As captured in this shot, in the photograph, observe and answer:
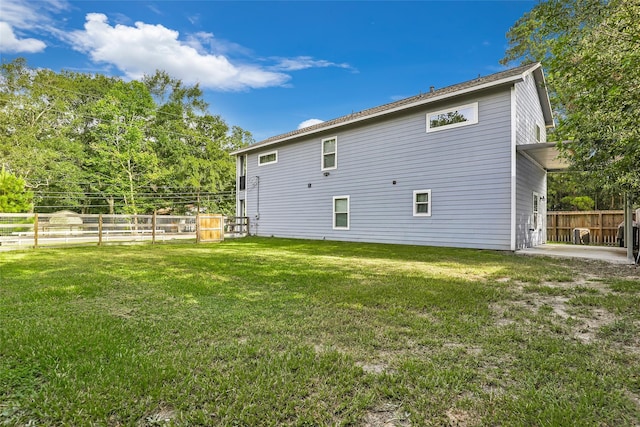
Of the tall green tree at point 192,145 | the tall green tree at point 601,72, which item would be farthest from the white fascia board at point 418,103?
the tall green tree at point 192,145

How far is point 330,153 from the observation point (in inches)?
498

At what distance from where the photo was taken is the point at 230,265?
626 centimetres

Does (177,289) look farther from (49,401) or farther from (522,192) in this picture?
(522,192)

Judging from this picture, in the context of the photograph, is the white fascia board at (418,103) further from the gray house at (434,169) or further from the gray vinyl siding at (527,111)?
the gray vinyl siding at (527,111)

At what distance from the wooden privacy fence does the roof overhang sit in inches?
93.0

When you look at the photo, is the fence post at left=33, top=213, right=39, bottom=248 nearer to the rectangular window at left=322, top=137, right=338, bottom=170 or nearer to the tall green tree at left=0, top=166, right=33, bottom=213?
the tall green tree at left=0, top=166, right=33, bottom=213

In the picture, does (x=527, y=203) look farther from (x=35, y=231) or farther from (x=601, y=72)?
(x=35, y=231)

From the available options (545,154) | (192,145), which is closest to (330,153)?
(545,154)

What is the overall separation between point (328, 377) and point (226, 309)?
5.73 ft

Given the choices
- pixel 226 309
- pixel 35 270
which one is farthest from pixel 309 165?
pixel 226 309

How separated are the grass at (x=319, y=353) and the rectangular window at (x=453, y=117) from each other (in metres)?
5.77

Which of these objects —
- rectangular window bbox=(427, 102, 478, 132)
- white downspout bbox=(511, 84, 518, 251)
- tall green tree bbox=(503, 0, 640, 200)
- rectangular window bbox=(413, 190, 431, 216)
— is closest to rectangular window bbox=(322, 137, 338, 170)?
rectangular window bbox=(413, 190, 431, 216)

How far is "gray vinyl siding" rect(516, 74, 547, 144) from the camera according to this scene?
8867 millimetres

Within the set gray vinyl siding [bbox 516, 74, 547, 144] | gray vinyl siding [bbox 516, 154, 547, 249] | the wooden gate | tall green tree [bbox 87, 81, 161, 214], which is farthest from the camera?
tall green tree [bbox 87, 81, 161, 214]
